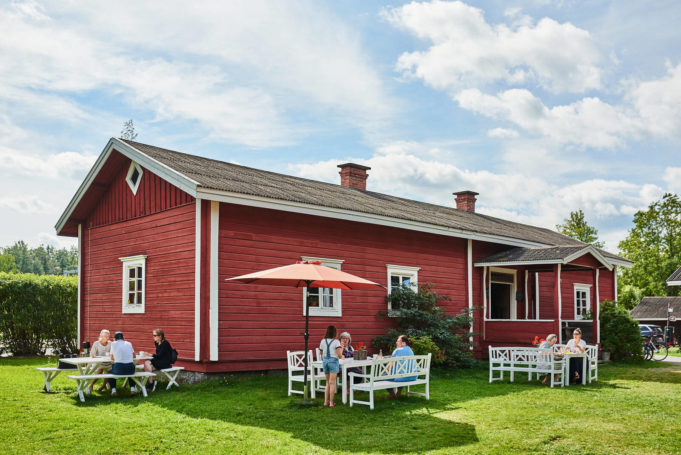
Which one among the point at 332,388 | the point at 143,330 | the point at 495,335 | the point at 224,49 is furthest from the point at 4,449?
the point at 495,335

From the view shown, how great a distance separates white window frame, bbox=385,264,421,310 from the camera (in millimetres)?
16641

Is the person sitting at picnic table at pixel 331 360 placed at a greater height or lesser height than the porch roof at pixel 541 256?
lesser

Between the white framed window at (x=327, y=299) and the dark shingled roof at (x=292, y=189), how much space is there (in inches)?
52.0

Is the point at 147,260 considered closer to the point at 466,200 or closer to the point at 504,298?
the point at 504,298

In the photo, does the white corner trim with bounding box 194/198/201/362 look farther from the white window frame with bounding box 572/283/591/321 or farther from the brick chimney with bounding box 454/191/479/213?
the white window frame with bounding box 572/283/591/321

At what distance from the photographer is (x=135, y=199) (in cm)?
1557

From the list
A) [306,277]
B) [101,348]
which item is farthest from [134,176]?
[306,277]

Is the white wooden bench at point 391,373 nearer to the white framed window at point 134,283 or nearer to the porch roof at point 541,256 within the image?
the white framed window at point 134,283

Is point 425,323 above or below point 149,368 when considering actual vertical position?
above

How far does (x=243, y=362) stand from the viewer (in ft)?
43.4

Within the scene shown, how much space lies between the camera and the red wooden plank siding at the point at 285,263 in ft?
43.5

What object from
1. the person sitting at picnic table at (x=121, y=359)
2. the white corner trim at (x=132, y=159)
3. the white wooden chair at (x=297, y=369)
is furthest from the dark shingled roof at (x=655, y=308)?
the person sitting at picnic table at (x=121, y=359)

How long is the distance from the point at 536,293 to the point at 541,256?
424 centimetres

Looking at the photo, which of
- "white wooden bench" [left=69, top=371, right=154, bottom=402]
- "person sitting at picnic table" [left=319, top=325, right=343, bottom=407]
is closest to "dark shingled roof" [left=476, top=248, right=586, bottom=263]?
"person sitting at picnic table" [left=319, top=325, right=343, bottom=407]
